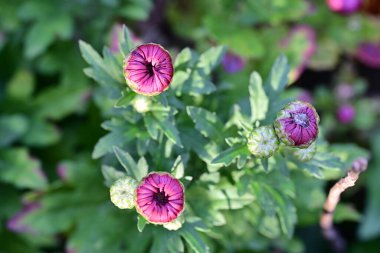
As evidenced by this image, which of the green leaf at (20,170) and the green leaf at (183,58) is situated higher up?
the green leaf at (20,170)

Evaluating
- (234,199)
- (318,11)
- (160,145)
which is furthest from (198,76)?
(318,11)

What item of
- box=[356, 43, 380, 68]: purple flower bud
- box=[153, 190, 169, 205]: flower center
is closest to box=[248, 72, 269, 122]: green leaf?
box=[153, 190, 169, 205]: flower center

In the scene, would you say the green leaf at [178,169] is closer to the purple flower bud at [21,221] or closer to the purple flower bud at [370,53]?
the purple flower bud at [21,221]

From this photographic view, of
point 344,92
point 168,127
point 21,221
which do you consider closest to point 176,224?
point 168,127

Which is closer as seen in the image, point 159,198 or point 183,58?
point 159,198

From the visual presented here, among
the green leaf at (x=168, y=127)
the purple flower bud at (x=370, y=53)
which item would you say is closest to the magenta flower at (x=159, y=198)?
the green leaf at (x=168, y=127)

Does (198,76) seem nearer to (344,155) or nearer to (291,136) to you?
(291,136)

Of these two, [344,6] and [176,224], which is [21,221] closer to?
[176,224]
